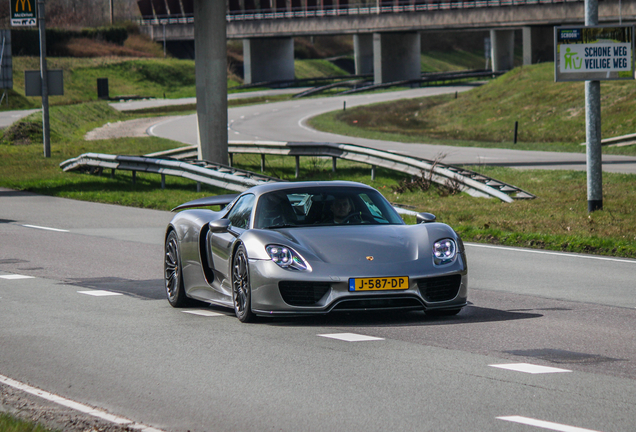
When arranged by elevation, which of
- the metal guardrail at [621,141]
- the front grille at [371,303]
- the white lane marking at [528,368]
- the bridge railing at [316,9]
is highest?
the bridge railing at [316,9]

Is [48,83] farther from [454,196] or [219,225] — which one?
[219,225]

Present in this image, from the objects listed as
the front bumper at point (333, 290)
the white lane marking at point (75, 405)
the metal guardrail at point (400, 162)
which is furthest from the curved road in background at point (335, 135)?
the white lane marking at point (75, 405)

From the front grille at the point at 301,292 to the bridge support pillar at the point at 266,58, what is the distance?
4039 inches

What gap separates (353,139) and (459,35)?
12892 centimetres

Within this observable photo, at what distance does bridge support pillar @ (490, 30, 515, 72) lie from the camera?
3969 inches

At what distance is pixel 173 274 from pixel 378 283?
9.54 ft

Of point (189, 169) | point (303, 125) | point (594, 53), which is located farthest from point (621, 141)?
point (594, 53)

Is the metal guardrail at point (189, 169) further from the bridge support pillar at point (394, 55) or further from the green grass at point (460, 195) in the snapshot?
the bridge support pillar at point (394, 55)

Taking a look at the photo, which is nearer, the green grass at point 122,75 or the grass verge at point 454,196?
the grass verge at point 454,196

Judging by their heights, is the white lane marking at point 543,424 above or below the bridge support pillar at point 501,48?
below

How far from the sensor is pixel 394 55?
323ft

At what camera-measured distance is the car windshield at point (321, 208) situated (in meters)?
9.51

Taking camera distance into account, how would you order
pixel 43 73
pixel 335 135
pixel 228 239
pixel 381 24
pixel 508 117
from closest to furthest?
pixel 228 239 < pixel 43 73 < pixel 335 135 < pixel 508 117 < pixel 381 24

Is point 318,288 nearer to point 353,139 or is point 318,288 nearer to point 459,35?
point 353,139
